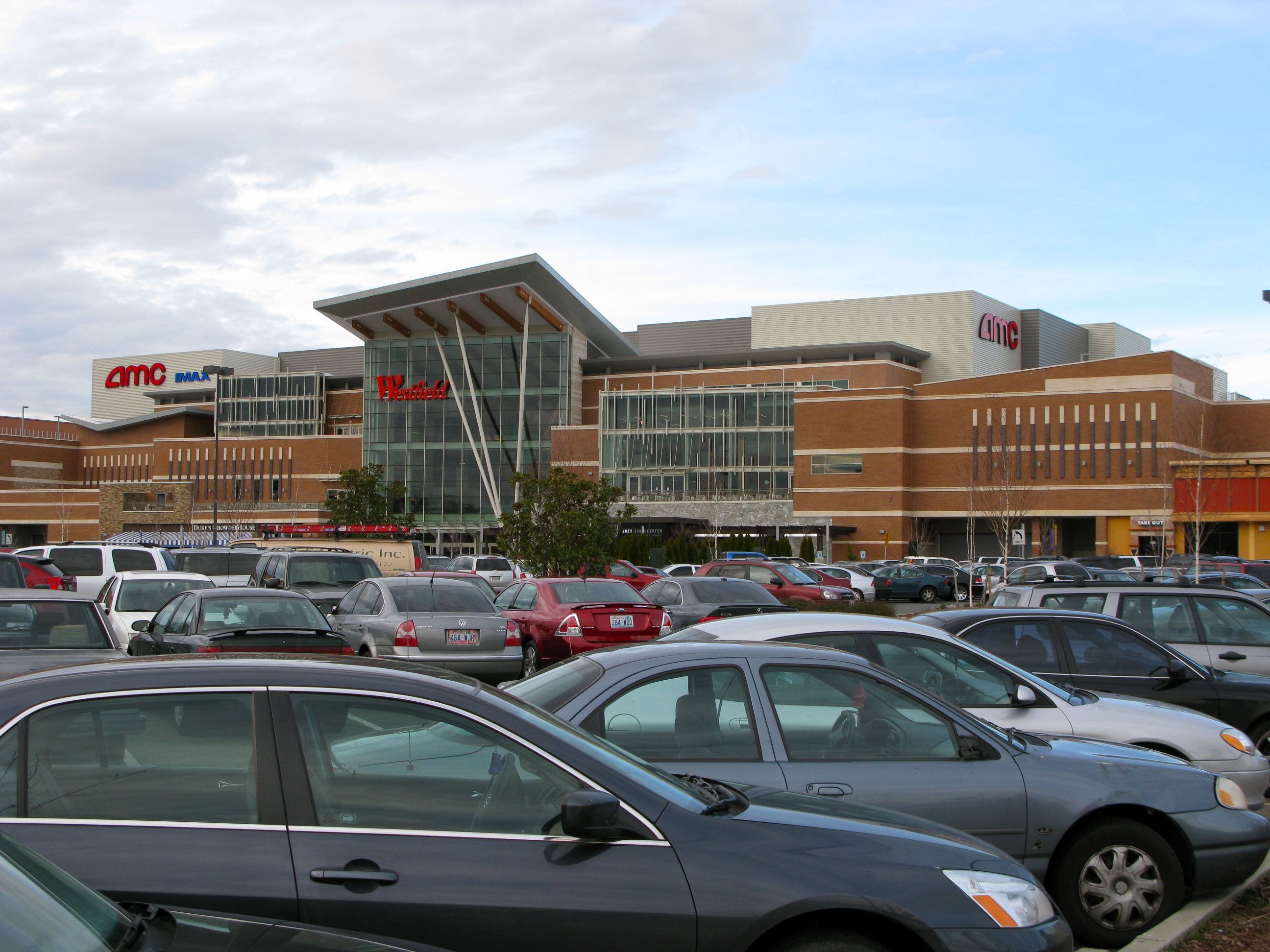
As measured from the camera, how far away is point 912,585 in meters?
41.6

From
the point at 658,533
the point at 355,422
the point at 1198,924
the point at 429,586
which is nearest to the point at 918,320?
the point at 658,533

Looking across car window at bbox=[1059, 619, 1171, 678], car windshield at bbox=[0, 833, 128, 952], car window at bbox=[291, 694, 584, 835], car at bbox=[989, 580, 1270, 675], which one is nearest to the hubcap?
car window at bbox=[1059, 619, 1171, 678]

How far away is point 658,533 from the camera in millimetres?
67688

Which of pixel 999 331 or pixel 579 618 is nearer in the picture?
pixel 579 618

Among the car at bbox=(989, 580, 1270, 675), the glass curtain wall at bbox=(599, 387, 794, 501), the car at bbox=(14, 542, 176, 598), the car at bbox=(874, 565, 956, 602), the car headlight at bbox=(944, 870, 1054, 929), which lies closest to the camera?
the car headlight at bbox=(944, 870, 1054, 929)

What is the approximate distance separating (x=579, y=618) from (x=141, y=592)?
20.7 feet

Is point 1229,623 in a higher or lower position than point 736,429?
lower

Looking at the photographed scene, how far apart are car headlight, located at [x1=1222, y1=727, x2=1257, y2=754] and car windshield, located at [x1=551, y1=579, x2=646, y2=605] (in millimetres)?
9596

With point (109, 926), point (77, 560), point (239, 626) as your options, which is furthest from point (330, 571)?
point (109, 926)

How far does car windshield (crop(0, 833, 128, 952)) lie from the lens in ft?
7.52

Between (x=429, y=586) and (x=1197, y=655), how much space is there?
9.00 m

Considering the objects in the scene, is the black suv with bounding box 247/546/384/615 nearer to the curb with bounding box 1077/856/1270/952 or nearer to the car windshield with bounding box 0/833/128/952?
the curb with bounding box 1077/856/1270/952

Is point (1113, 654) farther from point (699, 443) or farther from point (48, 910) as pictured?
point (699, 443)

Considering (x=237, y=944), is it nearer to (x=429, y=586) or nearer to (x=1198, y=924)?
(x=1198, y=924)
